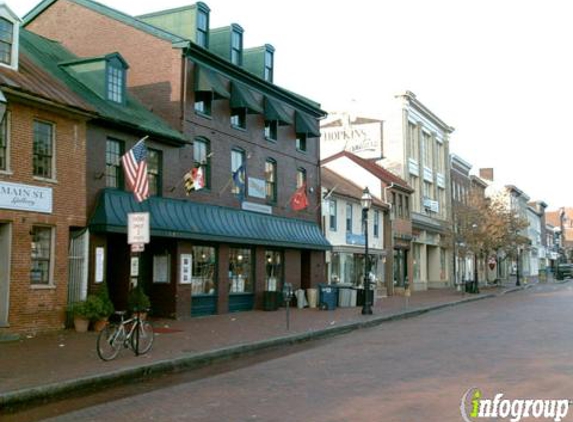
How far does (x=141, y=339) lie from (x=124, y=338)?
0.49 meters

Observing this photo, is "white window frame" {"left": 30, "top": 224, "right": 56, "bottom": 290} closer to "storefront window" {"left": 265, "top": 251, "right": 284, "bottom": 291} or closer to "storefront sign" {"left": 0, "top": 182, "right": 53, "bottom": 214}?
"storefront sign" {"left": 0, "top": 182, "right": 53, "bottom": 214}

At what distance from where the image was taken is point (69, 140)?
716 inches

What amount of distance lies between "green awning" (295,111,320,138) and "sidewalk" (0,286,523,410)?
367 inches

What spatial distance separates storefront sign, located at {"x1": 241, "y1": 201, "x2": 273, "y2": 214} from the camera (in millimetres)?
26406

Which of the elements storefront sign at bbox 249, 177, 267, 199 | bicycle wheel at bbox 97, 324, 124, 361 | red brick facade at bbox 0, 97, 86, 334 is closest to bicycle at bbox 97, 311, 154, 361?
bicycle wheel at bbox 97, 324, 124, 361

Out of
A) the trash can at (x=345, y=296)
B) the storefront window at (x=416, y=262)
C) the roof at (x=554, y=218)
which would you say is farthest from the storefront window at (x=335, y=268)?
the roof at (x=554, y=218)

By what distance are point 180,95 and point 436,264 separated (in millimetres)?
34213

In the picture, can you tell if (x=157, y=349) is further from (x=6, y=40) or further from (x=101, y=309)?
(x=6, y=40)

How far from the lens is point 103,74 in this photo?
21.1 meters

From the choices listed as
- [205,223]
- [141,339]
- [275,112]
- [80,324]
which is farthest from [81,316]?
[275,112]

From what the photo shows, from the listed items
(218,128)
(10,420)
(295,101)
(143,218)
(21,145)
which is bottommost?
(10,420)

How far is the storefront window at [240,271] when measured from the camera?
25547 millimetres

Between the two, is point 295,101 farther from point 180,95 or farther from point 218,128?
point 180,95

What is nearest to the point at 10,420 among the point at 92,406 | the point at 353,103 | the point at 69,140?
the point at 92,406
